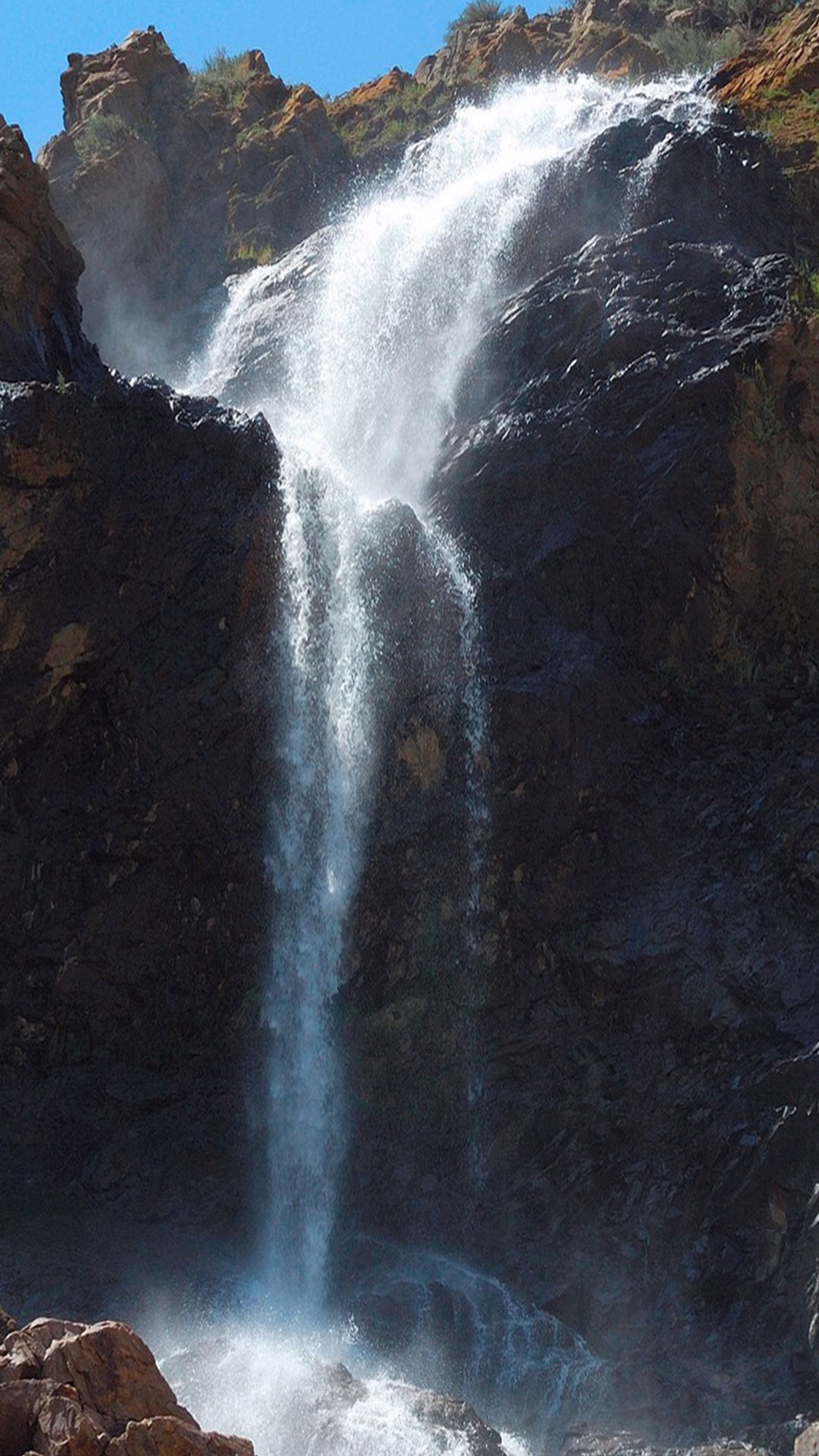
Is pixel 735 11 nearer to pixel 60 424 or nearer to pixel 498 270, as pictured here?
pixel 498 270

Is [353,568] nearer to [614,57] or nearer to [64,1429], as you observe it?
[64,1429]

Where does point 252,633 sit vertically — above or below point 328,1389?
above

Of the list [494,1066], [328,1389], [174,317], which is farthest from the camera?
[174,317]

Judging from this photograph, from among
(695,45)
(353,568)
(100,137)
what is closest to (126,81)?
(100,137)

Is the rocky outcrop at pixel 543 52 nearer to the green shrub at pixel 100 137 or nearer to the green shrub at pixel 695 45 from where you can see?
the green shrub at pixel 695 45

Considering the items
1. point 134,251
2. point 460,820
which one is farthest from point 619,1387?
point 134,251

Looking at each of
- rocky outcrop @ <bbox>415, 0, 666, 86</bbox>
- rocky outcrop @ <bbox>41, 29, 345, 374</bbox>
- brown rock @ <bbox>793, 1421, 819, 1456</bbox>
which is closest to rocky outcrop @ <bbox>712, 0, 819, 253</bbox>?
rocky outcrop @ <bbox>415, 0, 666, 86</bbox>
